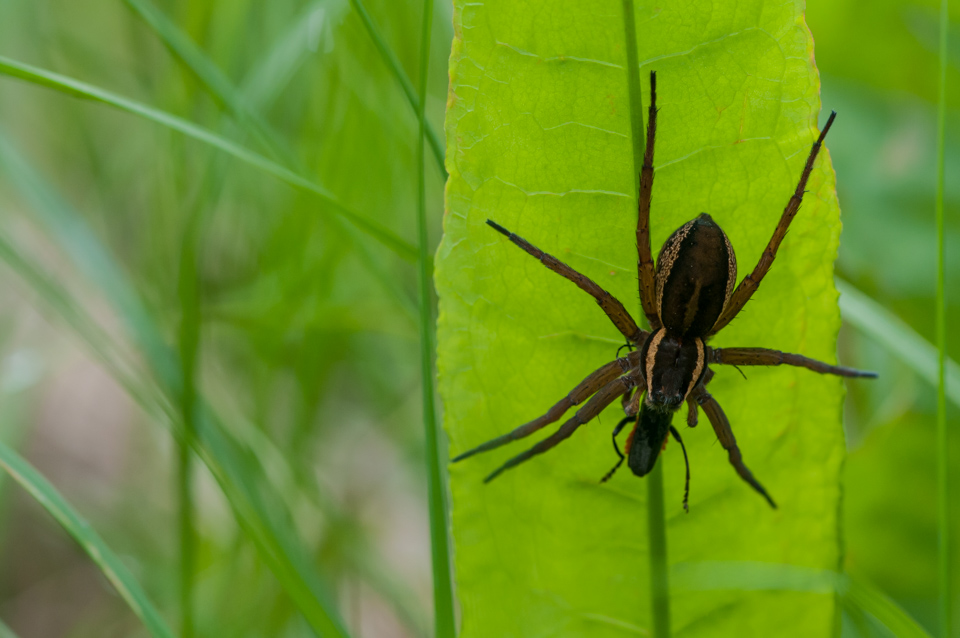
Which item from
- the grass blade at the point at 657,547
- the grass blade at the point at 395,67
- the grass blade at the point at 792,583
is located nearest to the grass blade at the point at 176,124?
the grass blade at the point at 395,67

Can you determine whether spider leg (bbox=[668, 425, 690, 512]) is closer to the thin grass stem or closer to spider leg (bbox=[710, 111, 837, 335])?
spider leg (bbox=[710, 111, 837, 335])

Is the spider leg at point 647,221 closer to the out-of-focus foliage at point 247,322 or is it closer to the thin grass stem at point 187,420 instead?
the out-of-focus foliage at point 247,322

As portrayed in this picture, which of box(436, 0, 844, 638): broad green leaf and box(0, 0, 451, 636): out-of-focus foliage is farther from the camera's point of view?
box(0, 0, 451, 636): out-of-focus foliage

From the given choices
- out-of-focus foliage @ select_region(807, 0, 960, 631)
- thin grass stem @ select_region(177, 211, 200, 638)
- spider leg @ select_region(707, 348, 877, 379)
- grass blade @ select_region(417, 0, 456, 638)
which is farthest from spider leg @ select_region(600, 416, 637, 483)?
thin grass stem @ select_region(177, 211, 200, 638)

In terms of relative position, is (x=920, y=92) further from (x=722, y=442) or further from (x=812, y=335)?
(x=722, y=442)

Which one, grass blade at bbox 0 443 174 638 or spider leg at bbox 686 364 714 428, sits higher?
spider leg at bbox 686 364 714 428
